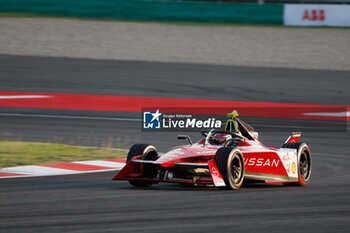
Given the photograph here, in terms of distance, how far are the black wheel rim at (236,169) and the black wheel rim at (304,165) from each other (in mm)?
1388

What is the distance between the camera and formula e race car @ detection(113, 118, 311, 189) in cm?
928

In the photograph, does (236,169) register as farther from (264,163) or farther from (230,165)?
(264,163)

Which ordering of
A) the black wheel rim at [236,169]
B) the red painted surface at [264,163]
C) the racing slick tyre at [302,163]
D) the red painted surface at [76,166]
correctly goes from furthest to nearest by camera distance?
the red painted surface at [76,166]
the racing slick tyre at [302,163]
the red painted surface at [264,163]
the black wheel rim at [236,169]

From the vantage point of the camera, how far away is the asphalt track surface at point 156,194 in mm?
7371

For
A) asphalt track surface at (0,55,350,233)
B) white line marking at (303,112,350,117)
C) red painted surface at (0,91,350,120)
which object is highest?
red painted surface at (0,91,350,120)

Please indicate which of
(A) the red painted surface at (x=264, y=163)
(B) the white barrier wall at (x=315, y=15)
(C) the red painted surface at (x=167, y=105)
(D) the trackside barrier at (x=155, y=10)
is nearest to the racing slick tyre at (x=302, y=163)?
(A) the red painted surface at (x=264, y=163)

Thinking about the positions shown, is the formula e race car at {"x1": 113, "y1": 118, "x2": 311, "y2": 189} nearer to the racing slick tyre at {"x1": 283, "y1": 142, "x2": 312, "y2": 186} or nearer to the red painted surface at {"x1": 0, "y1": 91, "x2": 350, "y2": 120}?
the racing slick tyre at {"x1": 283, "y1": 142, "x2": 312, "y2": 186}

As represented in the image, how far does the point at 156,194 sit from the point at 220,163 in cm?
86

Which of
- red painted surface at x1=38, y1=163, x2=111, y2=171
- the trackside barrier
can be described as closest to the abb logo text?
the trackside barrier

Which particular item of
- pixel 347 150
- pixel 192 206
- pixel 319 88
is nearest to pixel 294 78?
pixel 319 88

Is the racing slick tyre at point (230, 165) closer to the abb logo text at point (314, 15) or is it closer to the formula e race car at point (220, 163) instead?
the formula e race car at point (220, 163)

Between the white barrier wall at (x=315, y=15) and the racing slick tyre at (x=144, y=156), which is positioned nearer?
the racing slick tyre at (x=144, y=156)

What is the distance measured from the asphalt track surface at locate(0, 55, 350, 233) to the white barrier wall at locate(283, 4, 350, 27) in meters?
13.5

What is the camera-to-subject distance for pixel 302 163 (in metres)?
10.7
